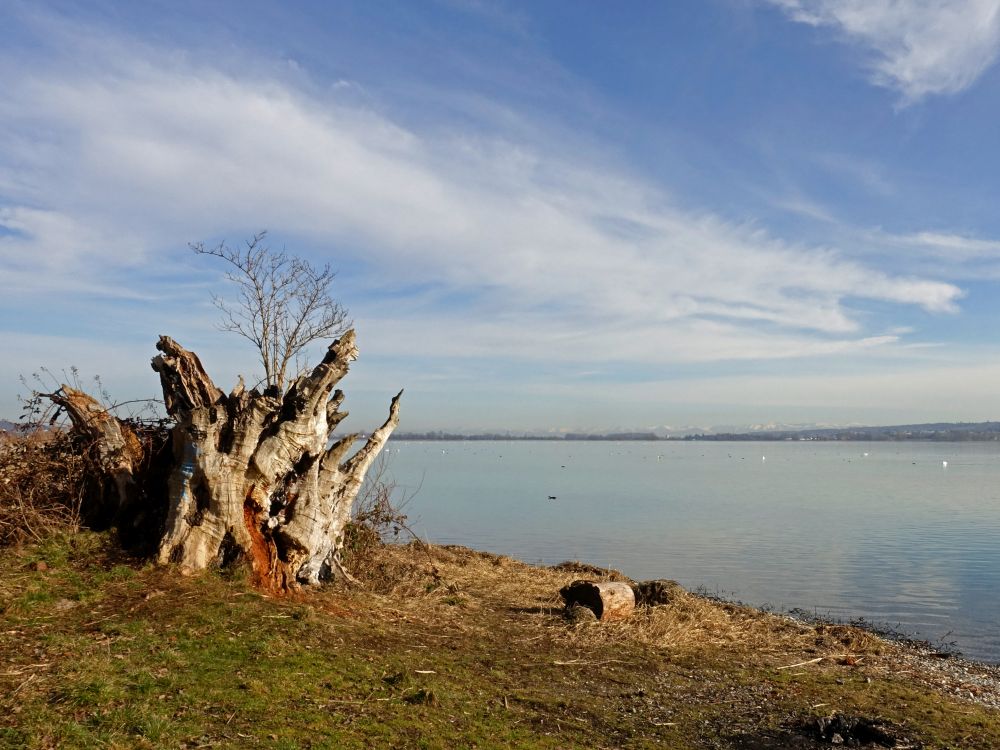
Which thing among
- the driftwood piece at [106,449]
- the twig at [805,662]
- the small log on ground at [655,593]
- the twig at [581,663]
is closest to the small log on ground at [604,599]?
the small log on ground at [655,593]

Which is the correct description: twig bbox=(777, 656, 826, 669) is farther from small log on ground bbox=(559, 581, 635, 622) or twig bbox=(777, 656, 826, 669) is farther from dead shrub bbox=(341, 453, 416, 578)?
dead shrub bbox=(341, 453, 416, 578)

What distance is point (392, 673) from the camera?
29.1ft

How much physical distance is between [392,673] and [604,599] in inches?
221

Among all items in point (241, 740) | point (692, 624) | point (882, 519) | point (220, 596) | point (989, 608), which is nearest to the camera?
point (241, 740)

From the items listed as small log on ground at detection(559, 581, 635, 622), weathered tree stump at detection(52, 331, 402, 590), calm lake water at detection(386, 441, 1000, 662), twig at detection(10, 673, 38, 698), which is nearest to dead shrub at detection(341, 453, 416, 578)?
weathered tree stump at detection(52, 331, 402, 590)

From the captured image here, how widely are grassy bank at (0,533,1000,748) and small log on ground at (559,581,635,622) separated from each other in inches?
11.4

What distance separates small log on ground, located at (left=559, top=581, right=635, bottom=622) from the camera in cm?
1354

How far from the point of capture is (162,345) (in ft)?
42.4

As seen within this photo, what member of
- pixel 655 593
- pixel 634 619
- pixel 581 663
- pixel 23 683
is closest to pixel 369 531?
pixel 634 619

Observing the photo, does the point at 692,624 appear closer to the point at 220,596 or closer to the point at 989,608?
the point at 220,596

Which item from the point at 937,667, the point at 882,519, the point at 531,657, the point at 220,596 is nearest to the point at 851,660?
the point at 937,667

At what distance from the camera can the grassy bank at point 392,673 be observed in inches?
268

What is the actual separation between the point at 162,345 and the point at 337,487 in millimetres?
3740

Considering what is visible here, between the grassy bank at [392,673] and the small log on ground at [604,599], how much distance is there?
290 millimetres
